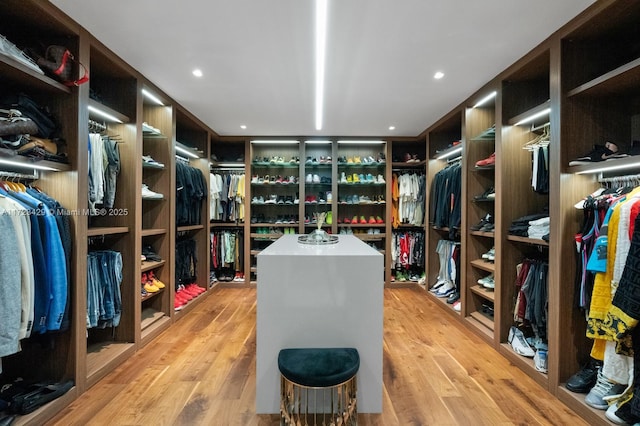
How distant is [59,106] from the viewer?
196 cm

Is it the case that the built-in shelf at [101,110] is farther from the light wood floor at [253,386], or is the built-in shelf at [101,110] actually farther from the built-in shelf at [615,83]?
the built-in shelf at [615,83]

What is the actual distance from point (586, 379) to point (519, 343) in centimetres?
60

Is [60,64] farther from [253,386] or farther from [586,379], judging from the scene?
[586,379]

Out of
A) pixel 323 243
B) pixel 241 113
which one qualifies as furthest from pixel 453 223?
pixel 241 113

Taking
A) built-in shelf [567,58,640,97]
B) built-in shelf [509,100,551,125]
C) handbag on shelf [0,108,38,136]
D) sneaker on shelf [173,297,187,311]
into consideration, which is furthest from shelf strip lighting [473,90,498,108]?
sneaker on shelf [173,297,187,311]

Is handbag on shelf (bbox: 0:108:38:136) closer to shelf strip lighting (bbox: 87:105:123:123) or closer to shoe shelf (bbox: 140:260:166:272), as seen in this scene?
shelf strip lighting (bbox: 87:105:123:123)

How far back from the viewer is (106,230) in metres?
2.36

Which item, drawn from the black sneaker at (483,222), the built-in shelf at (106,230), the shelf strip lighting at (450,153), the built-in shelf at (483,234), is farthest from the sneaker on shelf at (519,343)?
the built-in shelf at (106,230)

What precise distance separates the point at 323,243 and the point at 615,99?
228 cm

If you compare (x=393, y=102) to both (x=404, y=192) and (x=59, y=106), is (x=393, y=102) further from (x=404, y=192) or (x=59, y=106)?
(x=59, y=106)

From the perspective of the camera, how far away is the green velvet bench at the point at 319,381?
145 cm

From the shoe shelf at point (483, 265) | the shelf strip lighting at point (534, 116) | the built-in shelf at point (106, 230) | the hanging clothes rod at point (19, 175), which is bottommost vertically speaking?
the shoe shelf at point (483, 265)

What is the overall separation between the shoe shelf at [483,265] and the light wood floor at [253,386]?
0.69m

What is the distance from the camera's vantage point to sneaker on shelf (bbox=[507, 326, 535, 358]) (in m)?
2.40
